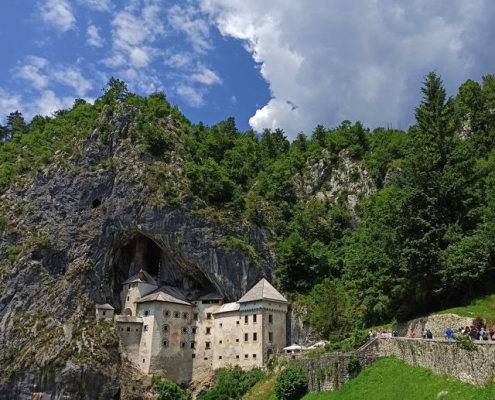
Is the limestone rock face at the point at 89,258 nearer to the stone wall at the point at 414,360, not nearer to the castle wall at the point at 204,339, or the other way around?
the castle wall at the point at 204,339

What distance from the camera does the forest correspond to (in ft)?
141

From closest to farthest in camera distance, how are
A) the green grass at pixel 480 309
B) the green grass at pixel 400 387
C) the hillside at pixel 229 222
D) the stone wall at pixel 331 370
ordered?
the green grass at pixel 400 387
the stone wall at pixel 331 370
the green grass at pixel 480 309
the hillside at pixel 229 222

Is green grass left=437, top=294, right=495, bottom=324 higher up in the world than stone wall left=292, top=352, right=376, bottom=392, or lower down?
higher up

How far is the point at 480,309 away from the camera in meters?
38.3

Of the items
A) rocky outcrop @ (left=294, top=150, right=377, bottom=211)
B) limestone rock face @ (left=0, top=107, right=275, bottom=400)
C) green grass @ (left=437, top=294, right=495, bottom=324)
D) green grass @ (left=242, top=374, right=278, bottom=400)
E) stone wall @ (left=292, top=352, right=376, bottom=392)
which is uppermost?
rocky outcrop @ (left=294, top=150, right=377, bottom=211)

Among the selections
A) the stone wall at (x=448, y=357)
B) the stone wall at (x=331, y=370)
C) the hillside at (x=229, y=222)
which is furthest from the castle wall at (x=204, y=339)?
the stone wall at (x=448, y=357)

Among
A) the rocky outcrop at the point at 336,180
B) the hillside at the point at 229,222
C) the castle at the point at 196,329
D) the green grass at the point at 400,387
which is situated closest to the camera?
the green grass at the point at 400,387

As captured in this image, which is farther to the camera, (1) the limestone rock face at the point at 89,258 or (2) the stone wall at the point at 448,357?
(1) the limestone rock face at the point at 89,258

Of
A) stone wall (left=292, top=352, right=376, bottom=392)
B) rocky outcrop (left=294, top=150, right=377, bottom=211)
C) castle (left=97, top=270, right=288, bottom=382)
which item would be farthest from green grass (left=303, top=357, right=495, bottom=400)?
rocky outcrop (left=294, top=150, right=377, bottom=211)

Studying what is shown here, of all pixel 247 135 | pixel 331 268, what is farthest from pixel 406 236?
pixel 247 135

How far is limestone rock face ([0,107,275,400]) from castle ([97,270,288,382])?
2286mm

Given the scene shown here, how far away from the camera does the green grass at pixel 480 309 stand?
37.3m

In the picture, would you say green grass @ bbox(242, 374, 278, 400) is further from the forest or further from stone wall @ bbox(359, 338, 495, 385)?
stone wall @ bbox(359, 338, 495, 385)

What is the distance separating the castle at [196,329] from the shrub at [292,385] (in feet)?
52.4
